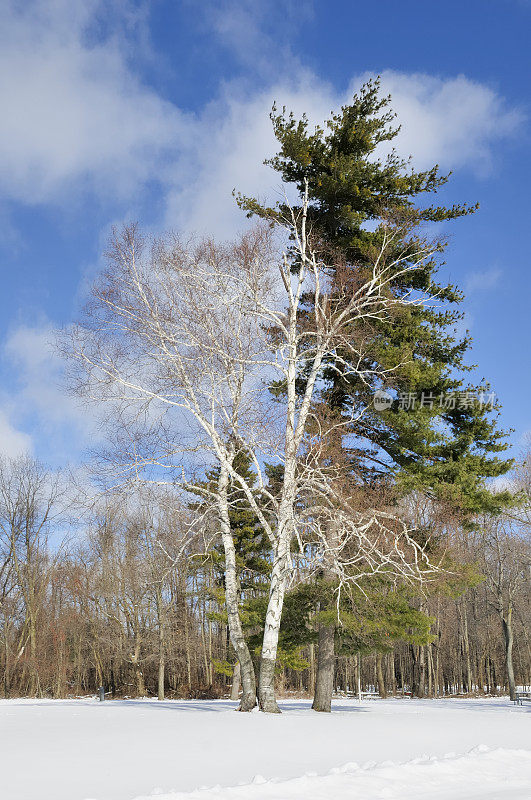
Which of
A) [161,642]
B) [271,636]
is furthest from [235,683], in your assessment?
[271,636]

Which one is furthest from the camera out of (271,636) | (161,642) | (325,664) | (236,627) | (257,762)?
(161,642)

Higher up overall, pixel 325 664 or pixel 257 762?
pixel 257 762

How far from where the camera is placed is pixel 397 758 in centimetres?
738

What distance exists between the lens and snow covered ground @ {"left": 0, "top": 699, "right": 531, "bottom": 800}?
544cm

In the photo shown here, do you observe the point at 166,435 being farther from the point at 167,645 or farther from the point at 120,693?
the point at 120,693

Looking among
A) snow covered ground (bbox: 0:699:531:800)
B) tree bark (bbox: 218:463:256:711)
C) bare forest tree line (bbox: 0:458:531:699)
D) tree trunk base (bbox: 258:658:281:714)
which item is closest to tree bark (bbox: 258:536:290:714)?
tree trunk base (bbox: 258:658:281:714)

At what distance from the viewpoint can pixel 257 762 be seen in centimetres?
698

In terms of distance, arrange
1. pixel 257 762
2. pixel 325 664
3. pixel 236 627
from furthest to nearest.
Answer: pixel 325 664, pixel 236 627, pixel 257 762

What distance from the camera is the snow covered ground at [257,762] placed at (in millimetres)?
5438

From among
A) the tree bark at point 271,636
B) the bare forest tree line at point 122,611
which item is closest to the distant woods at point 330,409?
the tree bark at point 271,636

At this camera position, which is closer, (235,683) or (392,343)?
(392,343)

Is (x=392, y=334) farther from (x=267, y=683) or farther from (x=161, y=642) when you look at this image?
(x=161, y=642)

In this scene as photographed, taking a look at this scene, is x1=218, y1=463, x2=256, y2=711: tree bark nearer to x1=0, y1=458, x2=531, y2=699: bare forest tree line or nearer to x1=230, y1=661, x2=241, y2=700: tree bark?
x1=230, y1=661, x2=241, y2=700: tree bark

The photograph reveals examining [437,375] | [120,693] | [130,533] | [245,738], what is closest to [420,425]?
[437,375]
